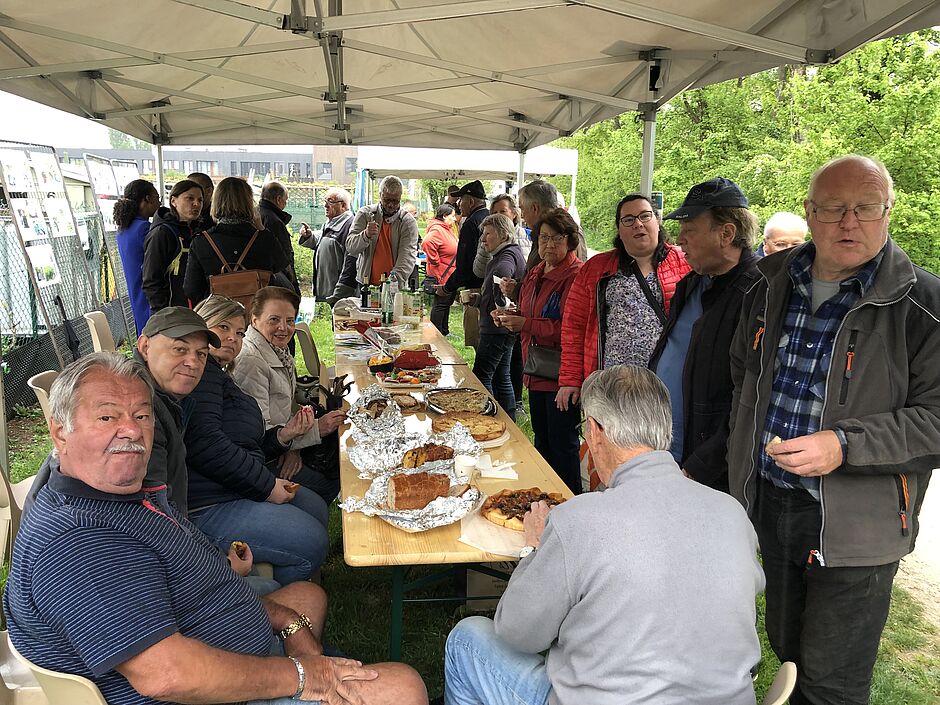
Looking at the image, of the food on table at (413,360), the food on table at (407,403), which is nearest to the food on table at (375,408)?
the food on table at (407,403)

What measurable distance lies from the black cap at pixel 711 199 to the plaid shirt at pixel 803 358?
46 centimetres

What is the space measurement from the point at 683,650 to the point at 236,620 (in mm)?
1082

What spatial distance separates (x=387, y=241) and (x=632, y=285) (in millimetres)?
4223

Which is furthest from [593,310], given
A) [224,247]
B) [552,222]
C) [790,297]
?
[224,247]

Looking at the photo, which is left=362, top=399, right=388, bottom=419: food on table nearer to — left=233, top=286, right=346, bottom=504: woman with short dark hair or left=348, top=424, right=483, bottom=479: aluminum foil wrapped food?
left=233, top=286, right=346, bottom=504: woman with short dark hair

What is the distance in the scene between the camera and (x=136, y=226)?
5.52 m

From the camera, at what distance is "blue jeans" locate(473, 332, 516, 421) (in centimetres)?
532

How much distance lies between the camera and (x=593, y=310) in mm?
3473

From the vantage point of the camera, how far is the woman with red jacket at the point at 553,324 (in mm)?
3912

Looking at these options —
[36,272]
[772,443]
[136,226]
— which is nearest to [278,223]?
[136,226]

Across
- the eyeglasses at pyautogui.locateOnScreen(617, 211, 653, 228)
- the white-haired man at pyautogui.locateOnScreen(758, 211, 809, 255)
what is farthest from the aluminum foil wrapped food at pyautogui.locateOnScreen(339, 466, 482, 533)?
the white-haired man at pyautogui.locateOnScreen(758, 211, 809, 255)

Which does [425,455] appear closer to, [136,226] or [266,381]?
[266,381]

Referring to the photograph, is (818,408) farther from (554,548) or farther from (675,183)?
(675,183)

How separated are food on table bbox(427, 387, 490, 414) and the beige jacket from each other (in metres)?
0.56
